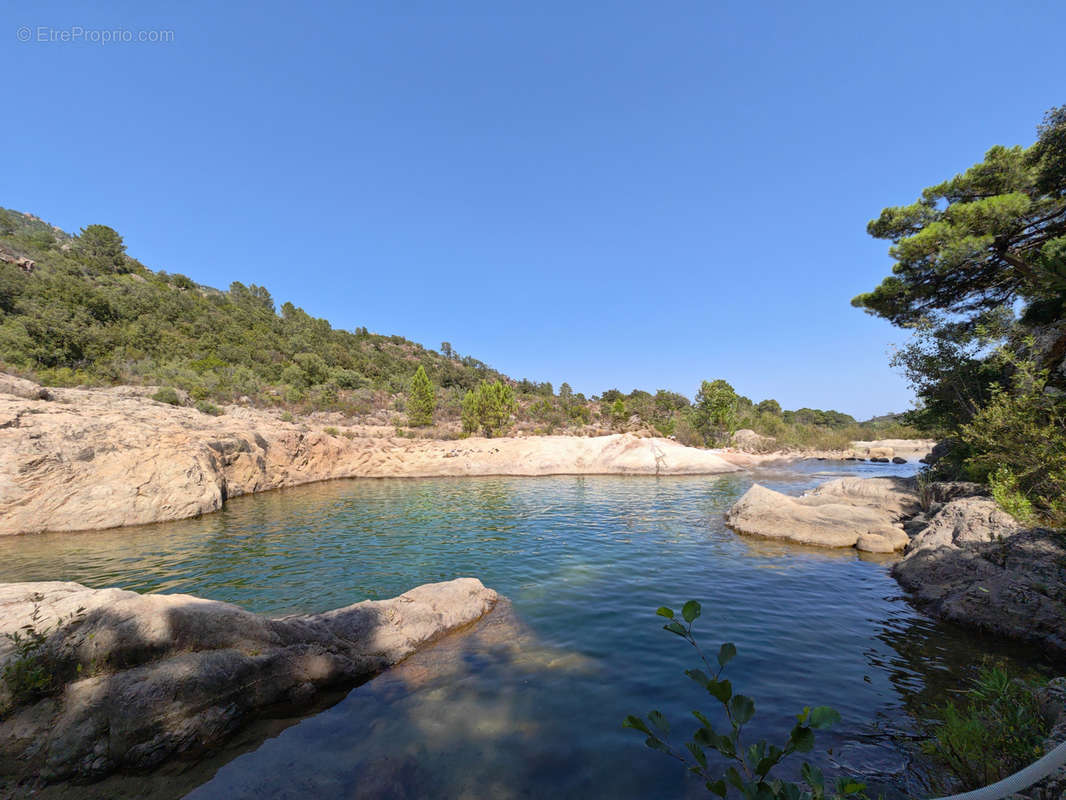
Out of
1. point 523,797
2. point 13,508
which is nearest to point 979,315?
point 523,797

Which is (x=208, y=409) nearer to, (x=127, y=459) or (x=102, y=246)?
→ (x=127, y=459)

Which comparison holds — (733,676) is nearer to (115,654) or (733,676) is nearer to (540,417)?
(115,654)

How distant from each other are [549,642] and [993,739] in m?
5.23

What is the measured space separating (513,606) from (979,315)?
20421mm

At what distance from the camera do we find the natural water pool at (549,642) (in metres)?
4.36

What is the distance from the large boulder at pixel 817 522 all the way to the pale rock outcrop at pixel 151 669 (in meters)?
12.7

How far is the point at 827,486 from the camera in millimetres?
18844

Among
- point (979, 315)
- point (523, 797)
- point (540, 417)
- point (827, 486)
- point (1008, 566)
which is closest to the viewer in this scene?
point (523, 797)

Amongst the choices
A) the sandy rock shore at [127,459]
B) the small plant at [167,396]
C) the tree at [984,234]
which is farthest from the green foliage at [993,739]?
the small plant at [167,396]

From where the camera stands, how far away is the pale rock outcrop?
13.8 ft

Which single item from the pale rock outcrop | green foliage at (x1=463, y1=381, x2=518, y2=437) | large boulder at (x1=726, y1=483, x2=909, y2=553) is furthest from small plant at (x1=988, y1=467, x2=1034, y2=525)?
green foliage at (x1=463, y1=381, x2=518, y2=437)

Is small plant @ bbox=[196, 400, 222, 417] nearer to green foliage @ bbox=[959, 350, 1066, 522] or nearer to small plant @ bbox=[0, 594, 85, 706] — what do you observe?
small plant @ bbox=[0, 594, 85, 706]

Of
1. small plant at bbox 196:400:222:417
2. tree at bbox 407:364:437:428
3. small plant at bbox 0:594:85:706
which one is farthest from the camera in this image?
tree at bbox 407:364:437:428

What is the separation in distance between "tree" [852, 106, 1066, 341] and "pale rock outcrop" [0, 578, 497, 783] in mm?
18870
